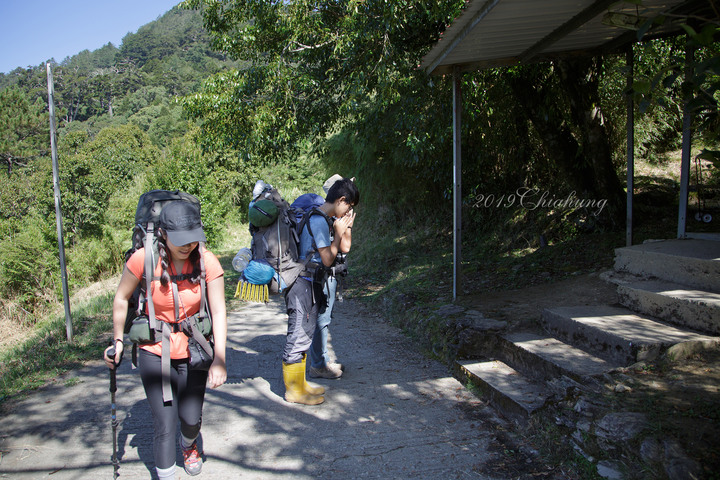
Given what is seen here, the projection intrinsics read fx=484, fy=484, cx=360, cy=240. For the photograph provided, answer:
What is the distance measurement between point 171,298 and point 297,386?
5.13 ft

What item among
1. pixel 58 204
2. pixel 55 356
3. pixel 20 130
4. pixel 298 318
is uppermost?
pixel 20 130

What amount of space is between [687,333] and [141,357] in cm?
369

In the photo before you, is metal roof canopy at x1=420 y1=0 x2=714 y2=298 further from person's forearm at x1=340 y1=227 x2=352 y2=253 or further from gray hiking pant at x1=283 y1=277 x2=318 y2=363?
gray hiking pant at x1=283 y1=277 x2=318 y2=363

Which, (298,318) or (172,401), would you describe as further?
(298,318)

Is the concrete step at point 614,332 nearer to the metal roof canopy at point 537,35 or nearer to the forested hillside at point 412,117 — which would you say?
the forested hillside at point 412,117

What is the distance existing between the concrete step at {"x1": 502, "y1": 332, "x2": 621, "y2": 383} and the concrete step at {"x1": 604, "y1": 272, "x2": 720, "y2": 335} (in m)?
0.75

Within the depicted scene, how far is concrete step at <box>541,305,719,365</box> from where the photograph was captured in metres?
3.38

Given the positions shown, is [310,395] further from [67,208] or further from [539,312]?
[67,208]

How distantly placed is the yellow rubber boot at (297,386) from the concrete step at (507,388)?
1300mm

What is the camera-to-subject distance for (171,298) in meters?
2.60

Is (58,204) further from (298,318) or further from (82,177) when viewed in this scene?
(82,177)

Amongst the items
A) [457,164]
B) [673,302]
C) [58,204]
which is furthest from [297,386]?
[58,204]

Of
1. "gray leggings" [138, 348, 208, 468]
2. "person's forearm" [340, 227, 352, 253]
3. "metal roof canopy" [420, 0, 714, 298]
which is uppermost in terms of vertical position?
"metal roof canopy" [420, 0, 714, 298]

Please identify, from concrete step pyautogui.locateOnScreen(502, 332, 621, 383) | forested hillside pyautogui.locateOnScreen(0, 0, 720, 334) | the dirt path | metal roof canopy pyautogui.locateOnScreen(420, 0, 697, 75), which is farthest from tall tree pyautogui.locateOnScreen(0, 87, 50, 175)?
concrete step pyautogui.locateOnScreen(502, 332, 621, 383)
